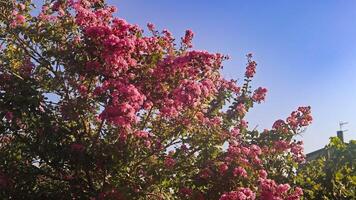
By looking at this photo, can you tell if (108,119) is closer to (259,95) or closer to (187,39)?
(187,39)

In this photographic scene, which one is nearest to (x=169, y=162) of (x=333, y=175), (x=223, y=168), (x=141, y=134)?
(x=141, y=134)

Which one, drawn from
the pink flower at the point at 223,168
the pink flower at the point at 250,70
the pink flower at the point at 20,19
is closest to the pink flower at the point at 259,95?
the pink flower at the point at 250,70

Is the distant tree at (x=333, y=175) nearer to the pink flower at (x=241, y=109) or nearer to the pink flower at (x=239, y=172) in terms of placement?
the pink flower at (x=239, y=172)

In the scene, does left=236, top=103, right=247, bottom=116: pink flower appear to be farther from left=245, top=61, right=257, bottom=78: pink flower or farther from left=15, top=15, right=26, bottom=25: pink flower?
left=15, top=15, right=26, bottom=25: pink flower

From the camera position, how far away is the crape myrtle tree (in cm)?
759

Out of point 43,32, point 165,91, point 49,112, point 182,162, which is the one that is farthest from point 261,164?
point 43,32

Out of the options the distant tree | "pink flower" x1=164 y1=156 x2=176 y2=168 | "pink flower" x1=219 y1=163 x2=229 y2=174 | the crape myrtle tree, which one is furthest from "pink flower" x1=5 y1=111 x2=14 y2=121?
the distant tree

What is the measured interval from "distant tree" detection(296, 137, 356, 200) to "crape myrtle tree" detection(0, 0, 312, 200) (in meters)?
0.80

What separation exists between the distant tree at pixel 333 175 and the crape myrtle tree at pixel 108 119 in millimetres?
802

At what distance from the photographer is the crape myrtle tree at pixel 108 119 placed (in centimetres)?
759

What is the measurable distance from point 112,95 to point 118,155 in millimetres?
965

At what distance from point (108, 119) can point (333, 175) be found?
3992 mm

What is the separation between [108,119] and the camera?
Answer: 7.34 m

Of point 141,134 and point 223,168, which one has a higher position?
point 141,134
